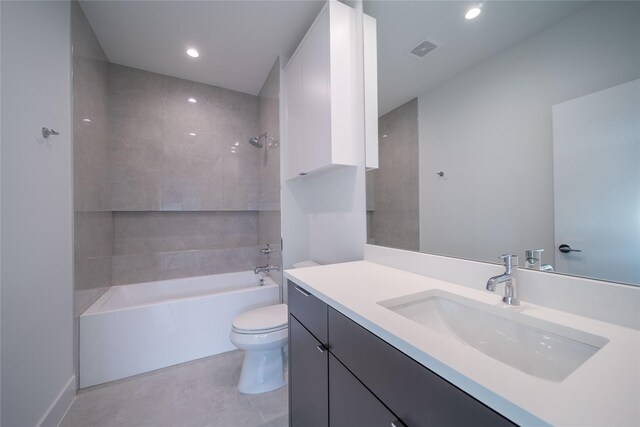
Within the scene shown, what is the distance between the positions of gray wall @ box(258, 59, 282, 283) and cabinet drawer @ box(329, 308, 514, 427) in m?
1.57

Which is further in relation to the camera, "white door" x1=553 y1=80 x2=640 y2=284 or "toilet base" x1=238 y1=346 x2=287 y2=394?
"toilet base" x1=238 y1=346 x2=287 y2=394

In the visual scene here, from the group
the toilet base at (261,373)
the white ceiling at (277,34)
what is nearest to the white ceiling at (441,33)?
the white ceiling at (277,34)

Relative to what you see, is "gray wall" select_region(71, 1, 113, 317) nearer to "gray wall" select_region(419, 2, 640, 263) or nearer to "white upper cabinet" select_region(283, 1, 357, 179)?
"white upper cabinet" select_region(283, 1, 357, 179)

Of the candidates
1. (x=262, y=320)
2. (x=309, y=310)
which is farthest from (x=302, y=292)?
(x=262, y=320)

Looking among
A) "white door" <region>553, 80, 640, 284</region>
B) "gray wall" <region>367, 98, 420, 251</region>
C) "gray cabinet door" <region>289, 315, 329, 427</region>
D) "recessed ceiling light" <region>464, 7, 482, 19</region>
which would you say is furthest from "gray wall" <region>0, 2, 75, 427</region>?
"white door" <region>553, 80, 640, 284</region>

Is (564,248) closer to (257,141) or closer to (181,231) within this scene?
(257,141)

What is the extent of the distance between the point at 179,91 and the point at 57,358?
8.22 feet

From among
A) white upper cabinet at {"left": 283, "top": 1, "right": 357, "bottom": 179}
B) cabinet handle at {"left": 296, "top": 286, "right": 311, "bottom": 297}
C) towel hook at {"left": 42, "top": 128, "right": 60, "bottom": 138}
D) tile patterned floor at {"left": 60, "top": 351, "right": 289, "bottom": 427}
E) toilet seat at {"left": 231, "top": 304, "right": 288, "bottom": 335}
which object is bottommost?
tile patterned floor at {"left": 60, "top": 351, "right": 289, "bottom": 427}

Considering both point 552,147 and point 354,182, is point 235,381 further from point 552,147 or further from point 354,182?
point 552,147

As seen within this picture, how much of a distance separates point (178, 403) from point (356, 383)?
146 cm

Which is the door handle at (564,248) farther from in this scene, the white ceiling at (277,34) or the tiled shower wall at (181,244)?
the tiled shower wall at (181,244)

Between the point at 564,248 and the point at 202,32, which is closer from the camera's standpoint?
the point at 564,248

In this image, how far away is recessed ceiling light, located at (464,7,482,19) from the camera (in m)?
1.00

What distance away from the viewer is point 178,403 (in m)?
1.49
